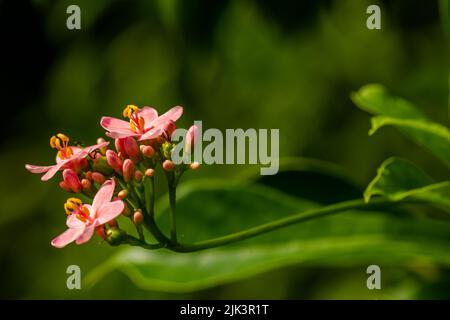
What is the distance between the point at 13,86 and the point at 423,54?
3.84ft

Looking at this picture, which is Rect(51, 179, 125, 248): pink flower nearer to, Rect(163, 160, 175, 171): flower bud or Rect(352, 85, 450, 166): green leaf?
Rect(163, 160, 175, 171): flower bud

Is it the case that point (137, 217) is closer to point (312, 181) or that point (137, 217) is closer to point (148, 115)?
point (148, 115)

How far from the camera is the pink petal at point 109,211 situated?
0.94 meters

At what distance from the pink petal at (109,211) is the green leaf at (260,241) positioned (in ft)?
1.58

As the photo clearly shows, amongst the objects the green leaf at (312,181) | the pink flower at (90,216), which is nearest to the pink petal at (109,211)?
the pink flower at (90,216)

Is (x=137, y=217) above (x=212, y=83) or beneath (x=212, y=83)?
beneath

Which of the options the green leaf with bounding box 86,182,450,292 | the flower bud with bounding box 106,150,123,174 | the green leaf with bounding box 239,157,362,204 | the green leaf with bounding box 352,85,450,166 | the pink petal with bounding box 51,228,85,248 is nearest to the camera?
the pink petal with bounding box 51,228,85,248

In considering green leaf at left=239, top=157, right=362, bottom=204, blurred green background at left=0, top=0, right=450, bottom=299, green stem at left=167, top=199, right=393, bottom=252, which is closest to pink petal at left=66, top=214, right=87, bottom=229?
green stem at left=167, top=199, right=393, bottom=252

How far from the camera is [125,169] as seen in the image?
1022mm

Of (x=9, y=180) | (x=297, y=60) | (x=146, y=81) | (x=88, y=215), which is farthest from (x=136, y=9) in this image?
(x=88, y=215)

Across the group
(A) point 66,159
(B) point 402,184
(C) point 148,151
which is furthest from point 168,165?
(B) point 402,184

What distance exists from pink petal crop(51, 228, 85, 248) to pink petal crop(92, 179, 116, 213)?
0.04m

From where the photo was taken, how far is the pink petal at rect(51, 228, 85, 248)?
36.6 inches

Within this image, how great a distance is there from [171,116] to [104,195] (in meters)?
0.14
